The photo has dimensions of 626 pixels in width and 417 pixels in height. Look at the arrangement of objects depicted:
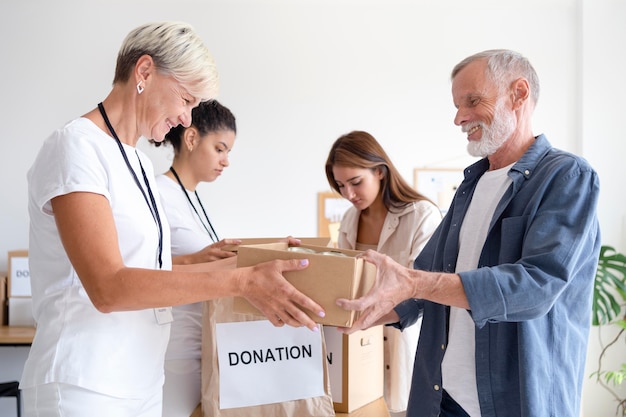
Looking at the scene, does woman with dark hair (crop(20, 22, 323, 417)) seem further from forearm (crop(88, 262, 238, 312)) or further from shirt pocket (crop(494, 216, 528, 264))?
shirt pocket (crop(494, 216, 528, 264))

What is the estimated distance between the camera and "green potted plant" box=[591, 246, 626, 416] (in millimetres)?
3559

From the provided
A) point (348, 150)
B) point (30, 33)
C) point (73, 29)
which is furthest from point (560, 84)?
point (30, 33)

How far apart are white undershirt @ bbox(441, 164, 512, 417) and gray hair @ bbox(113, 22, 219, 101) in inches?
31.5

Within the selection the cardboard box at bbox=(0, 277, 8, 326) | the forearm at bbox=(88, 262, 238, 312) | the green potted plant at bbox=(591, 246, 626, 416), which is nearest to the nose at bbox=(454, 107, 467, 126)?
the forearm at bbox=(88, 262, 238, 312)

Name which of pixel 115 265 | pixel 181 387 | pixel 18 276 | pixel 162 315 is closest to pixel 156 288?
pixel 115 265

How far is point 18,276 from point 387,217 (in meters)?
2.36

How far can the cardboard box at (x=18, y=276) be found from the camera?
11.3 feet

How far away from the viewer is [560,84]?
387cm

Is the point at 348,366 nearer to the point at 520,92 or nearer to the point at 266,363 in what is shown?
the point at 266,363

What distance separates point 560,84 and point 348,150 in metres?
2.14

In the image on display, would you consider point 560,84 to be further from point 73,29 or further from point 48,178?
point 48,178

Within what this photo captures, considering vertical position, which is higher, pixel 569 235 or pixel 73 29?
pixel 73 29

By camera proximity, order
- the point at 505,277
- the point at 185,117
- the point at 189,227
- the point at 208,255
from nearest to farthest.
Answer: the point at 505,277 → the point at 185,117 → the point at 208,255 → the point at 189,227

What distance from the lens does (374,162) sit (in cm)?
247
